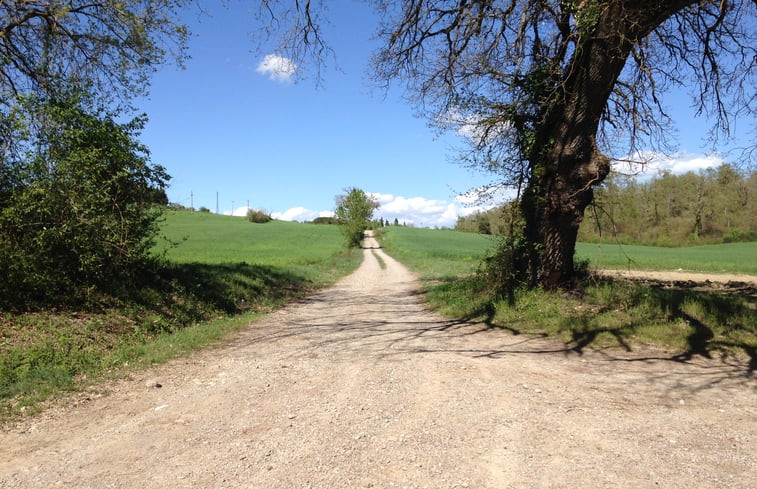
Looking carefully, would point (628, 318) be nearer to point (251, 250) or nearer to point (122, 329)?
point (122, 329)

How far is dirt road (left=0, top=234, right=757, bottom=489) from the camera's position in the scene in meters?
3.25

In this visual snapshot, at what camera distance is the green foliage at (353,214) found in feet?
174

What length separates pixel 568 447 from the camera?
3631mm

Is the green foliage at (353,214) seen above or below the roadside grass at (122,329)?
above

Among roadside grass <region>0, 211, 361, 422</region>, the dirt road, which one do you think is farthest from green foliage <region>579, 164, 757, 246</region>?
the dirt road

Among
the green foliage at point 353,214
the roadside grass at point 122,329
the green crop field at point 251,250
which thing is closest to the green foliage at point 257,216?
the green crop field at point 251,250

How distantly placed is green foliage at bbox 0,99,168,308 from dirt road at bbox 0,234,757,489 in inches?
140

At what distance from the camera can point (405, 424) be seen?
13.5ft

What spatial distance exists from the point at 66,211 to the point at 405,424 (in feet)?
25.7

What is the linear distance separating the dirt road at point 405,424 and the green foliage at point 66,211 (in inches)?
140

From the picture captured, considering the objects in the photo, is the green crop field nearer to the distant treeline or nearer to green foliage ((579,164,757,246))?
the distant treeline

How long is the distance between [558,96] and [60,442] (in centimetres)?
1044

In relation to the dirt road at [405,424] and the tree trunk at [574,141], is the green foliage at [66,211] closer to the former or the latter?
the dirt road at [405,424]

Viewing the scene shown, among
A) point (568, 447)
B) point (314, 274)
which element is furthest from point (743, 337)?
point (314, 274)
